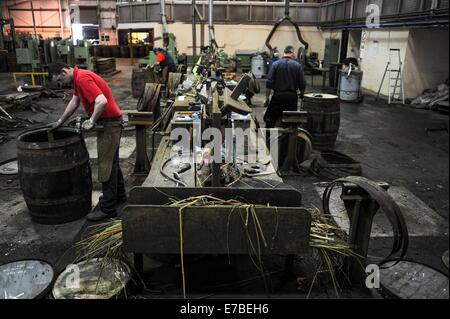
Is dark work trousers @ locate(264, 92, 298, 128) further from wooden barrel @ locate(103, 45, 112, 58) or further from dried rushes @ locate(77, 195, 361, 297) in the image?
wooden barrel @ locate(103, 45, 112, 58)

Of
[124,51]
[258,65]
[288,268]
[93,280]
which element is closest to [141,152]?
[93,280]

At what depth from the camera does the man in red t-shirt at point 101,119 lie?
398 cm

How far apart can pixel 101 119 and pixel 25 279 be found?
184 cm

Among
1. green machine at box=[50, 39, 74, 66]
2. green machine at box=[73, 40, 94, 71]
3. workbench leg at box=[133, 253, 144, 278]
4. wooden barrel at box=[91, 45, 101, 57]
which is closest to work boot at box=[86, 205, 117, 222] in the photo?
workbench leg at box=[133, 253, 144, 278]

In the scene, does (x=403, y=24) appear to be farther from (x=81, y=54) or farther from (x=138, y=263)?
(x=81, y=54)

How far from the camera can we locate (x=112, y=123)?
13.7 feet

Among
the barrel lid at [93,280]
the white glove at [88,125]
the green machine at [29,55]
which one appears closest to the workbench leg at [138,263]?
the barrel lid at [93,280]

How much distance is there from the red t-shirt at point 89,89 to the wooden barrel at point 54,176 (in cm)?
39

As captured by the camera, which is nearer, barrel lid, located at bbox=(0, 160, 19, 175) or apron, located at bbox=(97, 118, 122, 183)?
apron, located at bbox=(97, 118, 122, 183)

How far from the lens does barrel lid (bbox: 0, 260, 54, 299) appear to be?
290cm

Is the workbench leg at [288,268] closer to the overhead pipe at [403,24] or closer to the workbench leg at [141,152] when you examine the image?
the workbench leg at [141,152]

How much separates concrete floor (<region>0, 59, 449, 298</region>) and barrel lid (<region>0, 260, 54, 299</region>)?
216 millimetres

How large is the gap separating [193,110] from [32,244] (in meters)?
2.65

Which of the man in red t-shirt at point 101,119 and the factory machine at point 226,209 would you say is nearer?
the factory machine at point 226,209
